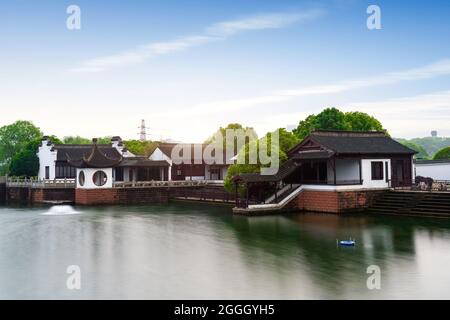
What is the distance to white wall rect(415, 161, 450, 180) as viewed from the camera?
45406mm

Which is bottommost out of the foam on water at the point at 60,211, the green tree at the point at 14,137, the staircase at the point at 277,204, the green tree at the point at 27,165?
the foam on water at the point at 60,211

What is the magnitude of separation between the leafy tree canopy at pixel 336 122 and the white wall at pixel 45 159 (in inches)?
1288

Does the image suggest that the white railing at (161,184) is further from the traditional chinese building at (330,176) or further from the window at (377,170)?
the window at (377,170)

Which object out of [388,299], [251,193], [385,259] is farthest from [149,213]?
[388,299]

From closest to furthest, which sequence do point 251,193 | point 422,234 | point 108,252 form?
1. point 108,252
2. point 422,234
3. point 251,193

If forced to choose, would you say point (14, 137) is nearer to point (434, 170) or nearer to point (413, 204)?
point (434, 170)

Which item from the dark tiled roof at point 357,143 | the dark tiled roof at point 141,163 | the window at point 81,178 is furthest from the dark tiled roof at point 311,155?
the window at point 81,178

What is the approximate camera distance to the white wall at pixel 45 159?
185ft

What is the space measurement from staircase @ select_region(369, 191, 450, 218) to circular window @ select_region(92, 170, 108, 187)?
28.5 m

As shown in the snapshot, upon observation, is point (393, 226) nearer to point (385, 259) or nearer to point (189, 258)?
point (385, 259)
